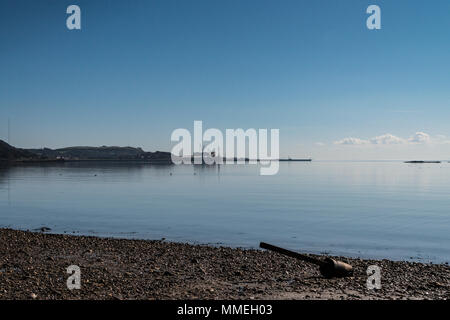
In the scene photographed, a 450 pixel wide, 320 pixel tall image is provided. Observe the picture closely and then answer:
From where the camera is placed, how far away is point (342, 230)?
32.8m

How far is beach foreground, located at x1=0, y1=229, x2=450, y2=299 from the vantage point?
14.3 m

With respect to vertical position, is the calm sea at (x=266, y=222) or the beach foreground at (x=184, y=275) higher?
the beach foreground at (x=184, y=275)

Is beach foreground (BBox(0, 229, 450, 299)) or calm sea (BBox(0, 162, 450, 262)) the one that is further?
calm sea (BBox(0, 162, 450, 262))

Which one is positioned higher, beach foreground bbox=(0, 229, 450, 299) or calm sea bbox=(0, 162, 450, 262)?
beach foreground bbox=(0, 229, 450, 299)

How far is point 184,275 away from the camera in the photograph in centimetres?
1730

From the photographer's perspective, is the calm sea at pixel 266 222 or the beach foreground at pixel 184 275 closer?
the beach foreground at pixel 184 275

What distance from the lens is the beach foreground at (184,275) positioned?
14.3 m

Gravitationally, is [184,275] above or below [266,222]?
above

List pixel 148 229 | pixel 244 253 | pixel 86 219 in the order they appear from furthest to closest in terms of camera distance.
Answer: pixel 86 219 → pixel 148 229 → pixel 244 253

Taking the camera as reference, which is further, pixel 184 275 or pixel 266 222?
pixel 266 222
